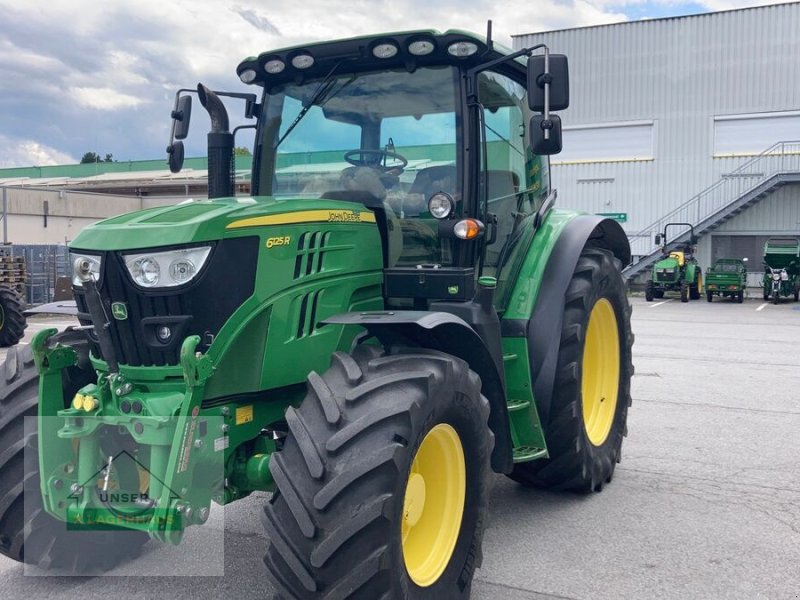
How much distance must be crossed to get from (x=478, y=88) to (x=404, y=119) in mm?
422

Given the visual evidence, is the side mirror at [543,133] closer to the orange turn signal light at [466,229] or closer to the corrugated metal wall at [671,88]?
the orange turn signal light at [466,229]

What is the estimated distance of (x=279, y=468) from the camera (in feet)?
10.1

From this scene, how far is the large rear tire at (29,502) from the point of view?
376 cm

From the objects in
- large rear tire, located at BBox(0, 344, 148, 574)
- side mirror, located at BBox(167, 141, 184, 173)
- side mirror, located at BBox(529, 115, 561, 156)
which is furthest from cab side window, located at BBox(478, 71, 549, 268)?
large rear tire, located at BBox(0, 344, 148, 574)

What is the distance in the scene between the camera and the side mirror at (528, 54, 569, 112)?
4.04m

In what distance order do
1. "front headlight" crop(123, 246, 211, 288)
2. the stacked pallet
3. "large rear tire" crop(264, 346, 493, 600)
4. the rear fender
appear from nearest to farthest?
"large rear tire" crop(264, 346, 493, 600), "front headlight" crop(123, 246, 211, 288), the rear fender, the stacked pallet

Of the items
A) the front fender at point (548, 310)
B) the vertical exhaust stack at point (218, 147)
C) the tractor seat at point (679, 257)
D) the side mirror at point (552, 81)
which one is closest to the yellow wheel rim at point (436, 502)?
the front fender at point (548, 310)

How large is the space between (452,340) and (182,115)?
7.28 ft

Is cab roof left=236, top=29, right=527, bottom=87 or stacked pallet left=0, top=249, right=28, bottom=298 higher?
cab roof left=236, top=29, right=527, bottom=87

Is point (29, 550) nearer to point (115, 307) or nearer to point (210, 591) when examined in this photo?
point (210, 591)

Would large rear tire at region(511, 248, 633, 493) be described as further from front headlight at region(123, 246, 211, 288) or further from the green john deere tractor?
front headlight at region(123, 246, 211, 288)

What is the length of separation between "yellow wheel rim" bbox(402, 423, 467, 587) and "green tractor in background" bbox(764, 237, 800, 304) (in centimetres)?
2206

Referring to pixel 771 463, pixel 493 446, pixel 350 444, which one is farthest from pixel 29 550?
pixel 771 463

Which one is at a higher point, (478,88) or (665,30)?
(665,30)
